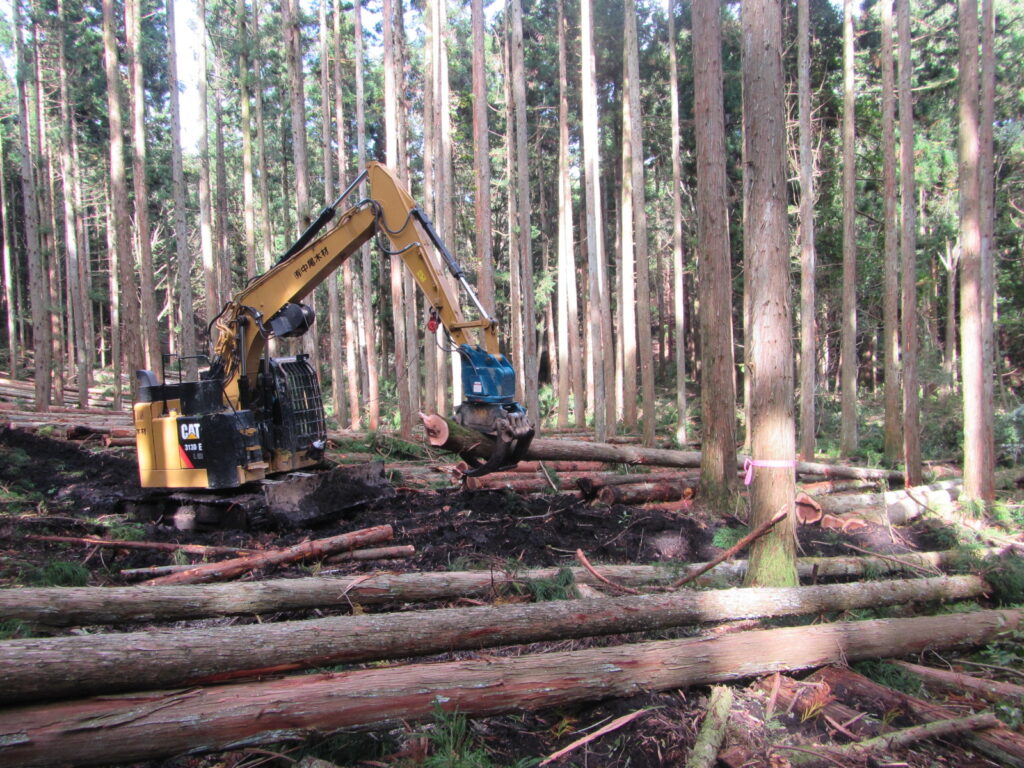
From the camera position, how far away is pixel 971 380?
9.78m

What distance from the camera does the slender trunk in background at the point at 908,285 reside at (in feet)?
37.7

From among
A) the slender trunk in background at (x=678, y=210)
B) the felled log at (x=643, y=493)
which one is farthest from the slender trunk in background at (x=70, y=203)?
the felled log at (x=643, y=493)

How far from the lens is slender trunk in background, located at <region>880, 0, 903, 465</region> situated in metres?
13.4

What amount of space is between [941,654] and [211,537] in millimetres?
7933

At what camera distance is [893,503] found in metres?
9.51

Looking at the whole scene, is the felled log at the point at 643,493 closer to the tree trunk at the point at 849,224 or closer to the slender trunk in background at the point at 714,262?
the slender trunk in background at the point at 714,262

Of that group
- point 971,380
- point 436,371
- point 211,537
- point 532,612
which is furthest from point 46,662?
point 436,371

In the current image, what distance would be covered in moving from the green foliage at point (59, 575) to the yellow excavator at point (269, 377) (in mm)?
2570

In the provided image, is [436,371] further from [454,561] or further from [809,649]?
[809,649]

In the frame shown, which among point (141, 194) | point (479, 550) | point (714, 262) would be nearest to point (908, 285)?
point (714, 262)

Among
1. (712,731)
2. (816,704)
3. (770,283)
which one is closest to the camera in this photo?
(712,731)

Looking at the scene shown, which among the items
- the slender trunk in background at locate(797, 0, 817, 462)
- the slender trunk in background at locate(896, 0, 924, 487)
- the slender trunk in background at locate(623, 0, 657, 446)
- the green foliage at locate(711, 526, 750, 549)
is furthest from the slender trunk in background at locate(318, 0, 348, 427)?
the green foliage at locate(711, 526, 750, 549)

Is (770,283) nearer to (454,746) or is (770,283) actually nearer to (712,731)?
(712,731)

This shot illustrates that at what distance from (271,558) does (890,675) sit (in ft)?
17.9
